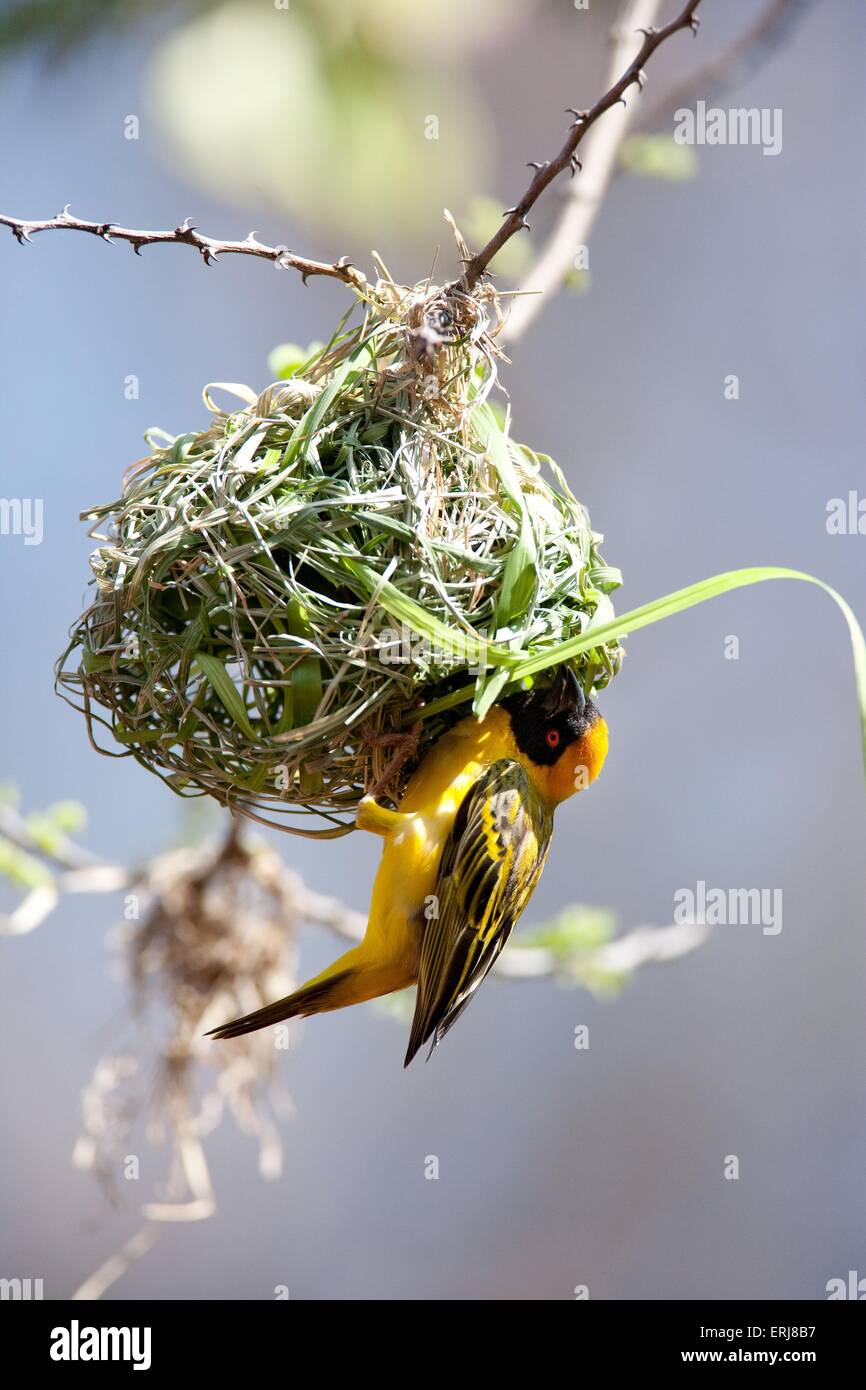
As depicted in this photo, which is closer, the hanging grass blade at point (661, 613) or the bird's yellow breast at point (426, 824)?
the hanging grass blade at point (661, 613)

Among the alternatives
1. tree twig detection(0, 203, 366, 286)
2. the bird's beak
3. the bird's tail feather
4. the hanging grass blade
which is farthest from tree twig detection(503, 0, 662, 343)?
the bird's tail feather

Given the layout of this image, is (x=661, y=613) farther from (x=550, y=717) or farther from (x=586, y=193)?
(x=586, y=193)

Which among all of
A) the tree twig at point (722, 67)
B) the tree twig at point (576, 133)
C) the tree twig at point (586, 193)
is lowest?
the tree twig at point (576, 133)

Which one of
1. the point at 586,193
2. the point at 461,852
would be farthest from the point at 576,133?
the point at 586,193

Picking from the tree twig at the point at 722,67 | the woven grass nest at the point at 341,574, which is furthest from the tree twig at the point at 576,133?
the tree twig at the point at 722,67

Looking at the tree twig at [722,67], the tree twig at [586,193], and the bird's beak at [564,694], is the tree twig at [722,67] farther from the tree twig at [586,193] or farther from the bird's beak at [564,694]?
the bird's beak at [564,694]

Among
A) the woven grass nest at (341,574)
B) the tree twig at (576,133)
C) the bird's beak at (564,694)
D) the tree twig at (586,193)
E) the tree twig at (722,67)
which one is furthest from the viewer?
the tree twig at (722,67)

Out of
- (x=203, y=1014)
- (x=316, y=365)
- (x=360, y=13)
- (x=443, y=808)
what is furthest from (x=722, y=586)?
(x=360, y=13)
